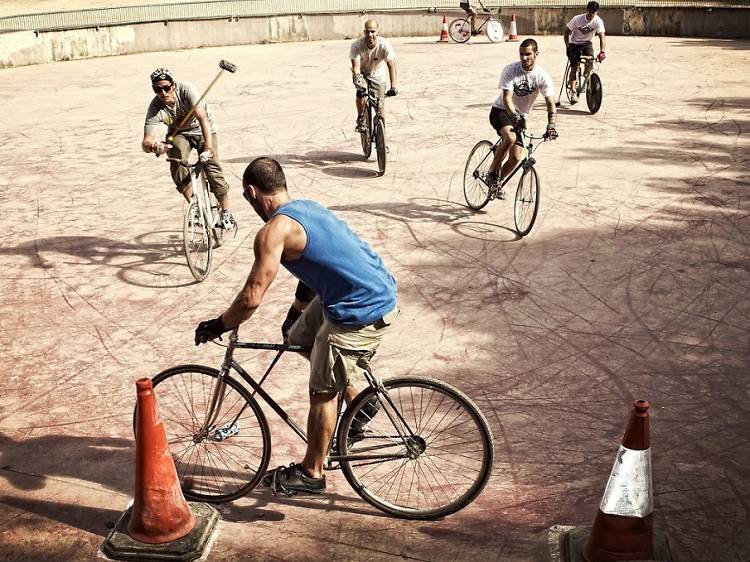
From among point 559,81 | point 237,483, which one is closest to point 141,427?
point 237,483

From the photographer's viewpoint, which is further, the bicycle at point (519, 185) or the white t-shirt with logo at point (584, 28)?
the white t-shirt with logo at point (584, 28)

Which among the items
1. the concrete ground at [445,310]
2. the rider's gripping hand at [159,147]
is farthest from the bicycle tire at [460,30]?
the rider's gripping hand at [159,147]

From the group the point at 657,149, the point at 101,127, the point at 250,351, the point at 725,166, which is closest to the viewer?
the point at 250,351

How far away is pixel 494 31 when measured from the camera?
84.3 ft

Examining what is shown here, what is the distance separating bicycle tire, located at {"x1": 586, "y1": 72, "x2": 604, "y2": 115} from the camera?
607 inches

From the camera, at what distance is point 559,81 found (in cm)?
1873

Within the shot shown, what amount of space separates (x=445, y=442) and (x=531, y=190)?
4.47 metres

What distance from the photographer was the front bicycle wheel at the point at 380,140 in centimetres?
1198

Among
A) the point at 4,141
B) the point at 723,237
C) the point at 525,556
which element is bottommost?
the point at 525,556

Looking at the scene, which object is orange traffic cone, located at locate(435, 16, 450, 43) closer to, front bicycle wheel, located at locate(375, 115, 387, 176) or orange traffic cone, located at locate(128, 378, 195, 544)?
front bicycle wheel, located at locate(375, 115, 387, 176)

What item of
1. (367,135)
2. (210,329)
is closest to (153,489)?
(210,329)

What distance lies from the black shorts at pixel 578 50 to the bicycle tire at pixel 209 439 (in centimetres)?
1213

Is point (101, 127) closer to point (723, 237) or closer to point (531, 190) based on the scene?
point (531, 190)

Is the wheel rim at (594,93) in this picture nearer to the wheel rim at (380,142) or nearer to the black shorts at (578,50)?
the black shorts at (578,50)
